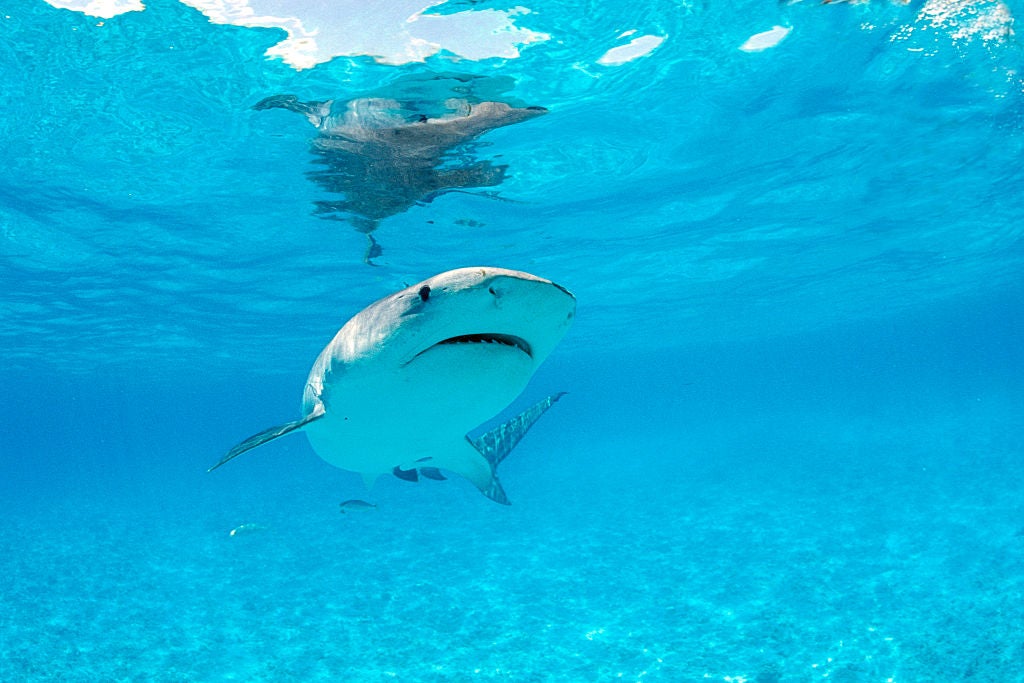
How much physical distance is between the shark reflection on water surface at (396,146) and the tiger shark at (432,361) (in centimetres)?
656

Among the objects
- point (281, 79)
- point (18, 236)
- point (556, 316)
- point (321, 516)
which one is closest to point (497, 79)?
point (281, 79)

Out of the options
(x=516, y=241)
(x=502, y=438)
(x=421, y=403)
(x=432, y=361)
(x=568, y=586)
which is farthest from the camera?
(x=516, y=241)

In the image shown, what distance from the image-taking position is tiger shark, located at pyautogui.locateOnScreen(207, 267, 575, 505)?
2865 millimetres

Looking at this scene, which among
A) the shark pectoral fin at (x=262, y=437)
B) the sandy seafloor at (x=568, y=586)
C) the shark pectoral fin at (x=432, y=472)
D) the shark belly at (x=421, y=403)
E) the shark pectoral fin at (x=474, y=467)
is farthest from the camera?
the sandy seafloor at (x=568, y=586)

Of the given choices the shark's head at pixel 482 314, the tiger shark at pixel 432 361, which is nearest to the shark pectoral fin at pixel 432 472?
the tiger shark at pixel 432 361

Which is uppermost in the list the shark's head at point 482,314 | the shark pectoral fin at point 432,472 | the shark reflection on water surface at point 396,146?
the shark reflection on water surface at point 396,146

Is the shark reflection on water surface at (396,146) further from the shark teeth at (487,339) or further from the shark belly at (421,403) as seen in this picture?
the shark teeth at (487,339)

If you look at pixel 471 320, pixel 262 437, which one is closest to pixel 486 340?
pixel 471 320

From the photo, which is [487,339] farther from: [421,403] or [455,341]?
[421,403]

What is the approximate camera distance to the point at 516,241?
774 inches

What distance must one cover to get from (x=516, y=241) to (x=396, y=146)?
850 centimetres

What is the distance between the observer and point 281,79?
30.5 ft

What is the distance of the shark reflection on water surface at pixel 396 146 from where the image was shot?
10188 millimetres

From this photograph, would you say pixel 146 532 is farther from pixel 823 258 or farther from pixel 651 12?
pixel 823 258
